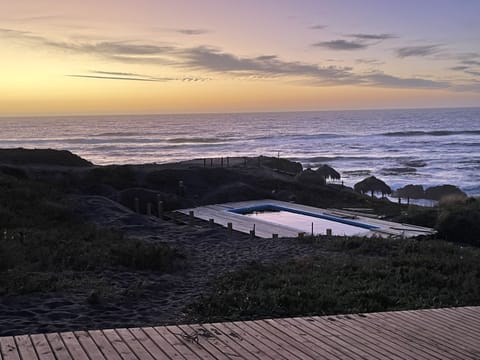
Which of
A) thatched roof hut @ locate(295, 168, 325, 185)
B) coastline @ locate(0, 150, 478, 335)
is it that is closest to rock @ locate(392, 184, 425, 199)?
thatched roof hut @ locate(295, 168, 325, 185)

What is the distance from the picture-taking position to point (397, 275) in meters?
10.7

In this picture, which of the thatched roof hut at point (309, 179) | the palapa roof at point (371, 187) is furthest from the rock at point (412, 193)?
the thatched roof hut at point (309, 179)

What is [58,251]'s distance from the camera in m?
11.8

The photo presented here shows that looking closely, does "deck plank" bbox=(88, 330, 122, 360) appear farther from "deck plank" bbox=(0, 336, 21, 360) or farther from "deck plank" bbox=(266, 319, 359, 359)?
"deck plank" bbox=(266, 319, 359, 359)

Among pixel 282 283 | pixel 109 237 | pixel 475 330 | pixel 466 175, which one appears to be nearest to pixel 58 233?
pixel 109 237

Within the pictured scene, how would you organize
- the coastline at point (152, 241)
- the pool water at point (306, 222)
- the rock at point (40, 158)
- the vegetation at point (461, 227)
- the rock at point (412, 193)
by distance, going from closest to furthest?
Answer: the coastline at point (152, 241) → the vegetation at point (461, 227) → the pool water at point (306, 222) → the rock at point (40, 158) → the rock at point (412, 193)

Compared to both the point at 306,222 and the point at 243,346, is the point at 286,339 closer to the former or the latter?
the point at 243,346

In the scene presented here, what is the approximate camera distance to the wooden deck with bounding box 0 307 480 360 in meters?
5.25

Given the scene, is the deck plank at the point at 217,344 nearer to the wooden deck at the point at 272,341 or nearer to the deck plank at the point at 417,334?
the wooden deck at the point at 272,341

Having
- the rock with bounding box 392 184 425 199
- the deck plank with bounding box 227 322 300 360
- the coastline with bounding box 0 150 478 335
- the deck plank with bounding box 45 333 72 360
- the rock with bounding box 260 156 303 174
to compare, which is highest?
the deck plank with bounding box 45 333 72 360

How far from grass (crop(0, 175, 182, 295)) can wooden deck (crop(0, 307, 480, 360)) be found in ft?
12.3

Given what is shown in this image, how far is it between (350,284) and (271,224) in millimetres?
9577

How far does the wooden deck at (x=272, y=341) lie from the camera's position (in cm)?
525

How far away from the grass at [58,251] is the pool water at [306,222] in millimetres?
6571
